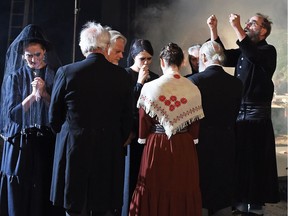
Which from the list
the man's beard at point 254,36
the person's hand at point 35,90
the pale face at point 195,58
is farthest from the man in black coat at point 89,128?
the man's beard at point 254,36

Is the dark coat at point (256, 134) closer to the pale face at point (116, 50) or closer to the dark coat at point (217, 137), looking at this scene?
the dark coat at point (217, 137)

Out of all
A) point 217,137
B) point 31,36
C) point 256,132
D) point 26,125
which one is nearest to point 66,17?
point 31,36

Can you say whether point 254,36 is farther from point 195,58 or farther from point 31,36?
point 31,36

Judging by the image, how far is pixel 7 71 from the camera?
2861mm

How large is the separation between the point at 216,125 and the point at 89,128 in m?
1.22

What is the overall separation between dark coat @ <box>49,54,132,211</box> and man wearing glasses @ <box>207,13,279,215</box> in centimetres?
158

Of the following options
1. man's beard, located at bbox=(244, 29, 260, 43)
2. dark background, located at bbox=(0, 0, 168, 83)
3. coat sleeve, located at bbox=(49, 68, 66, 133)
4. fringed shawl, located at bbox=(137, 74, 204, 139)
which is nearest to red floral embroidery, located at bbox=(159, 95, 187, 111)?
fringed shawl, located at bbox=(137, 74, 204, 139)

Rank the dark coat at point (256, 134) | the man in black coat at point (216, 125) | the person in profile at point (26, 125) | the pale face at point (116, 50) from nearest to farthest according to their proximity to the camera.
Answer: the person in profile at point (26, 125)
the man in black coat at point (216, 125)
the pale face at point (116, 50)
the dark coat at point (256, 134)

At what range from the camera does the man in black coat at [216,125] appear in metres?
3.06

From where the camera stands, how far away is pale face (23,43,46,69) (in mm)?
2824

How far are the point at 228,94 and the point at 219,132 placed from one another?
348mm

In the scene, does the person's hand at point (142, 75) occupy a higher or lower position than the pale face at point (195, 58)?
lower

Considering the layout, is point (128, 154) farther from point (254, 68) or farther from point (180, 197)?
point (254, 68)

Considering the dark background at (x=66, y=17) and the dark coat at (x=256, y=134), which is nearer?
the dark coat at (x=256, y=134)
